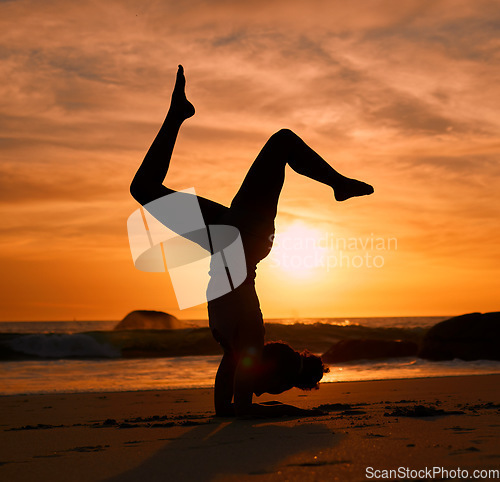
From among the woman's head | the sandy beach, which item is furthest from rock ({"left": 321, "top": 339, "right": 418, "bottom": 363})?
the woman's head

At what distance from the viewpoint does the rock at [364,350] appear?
48.0 ft

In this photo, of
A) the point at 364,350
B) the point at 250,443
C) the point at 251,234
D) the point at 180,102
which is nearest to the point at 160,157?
the point at 180,102

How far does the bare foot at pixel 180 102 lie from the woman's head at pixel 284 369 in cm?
203

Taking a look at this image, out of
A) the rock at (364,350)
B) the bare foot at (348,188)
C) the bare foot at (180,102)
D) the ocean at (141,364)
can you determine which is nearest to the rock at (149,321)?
the ocean at (141,364)

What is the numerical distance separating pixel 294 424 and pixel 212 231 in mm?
1702

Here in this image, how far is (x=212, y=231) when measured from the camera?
5.13 metres

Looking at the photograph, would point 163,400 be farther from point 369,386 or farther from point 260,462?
point 260,462

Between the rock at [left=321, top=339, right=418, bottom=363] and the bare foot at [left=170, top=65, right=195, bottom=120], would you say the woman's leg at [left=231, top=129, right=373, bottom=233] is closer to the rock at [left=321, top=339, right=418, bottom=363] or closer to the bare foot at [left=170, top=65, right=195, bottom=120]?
the bare foot at [left=170, top=65, right=195, bottom=120]

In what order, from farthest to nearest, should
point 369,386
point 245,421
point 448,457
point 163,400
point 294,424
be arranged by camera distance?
point 369,386 → point 163,400 → point 245,421 → point 294,424 → point 448,457

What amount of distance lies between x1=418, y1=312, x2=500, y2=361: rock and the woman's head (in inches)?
385

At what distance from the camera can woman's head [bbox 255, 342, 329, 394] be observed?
500 cm

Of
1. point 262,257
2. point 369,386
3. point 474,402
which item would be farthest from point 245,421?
point 369,386

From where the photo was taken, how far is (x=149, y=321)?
38000 mm

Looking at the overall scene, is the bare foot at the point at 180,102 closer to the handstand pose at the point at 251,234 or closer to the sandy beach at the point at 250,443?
the handstand pose at the point at 251,234
